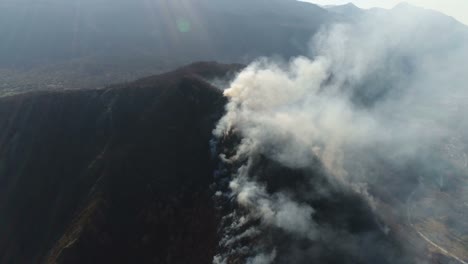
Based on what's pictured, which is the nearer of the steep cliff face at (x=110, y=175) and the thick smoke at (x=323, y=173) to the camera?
the thick smoke at (x=323, y=173)

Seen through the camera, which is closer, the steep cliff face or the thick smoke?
the thick smoke

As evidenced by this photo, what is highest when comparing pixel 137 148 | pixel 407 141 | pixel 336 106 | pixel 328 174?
pixel 328 174

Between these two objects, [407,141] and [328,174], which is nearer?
[328,174]

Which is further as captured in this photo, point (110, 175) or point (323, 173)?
point (110, 175)

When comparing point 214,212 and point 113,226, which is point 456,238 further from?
point 113,226

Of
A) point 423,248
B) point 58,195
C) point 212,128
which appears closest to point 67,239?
point 58,195

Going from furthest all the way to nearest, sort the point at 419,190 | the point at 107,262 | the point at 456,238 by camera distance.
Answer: the point at 419,190
the point at 456,238
the point at 107,262

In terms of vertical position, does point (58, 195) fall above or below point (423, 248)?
Result: below

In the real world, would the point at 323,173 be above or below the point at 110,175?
above
